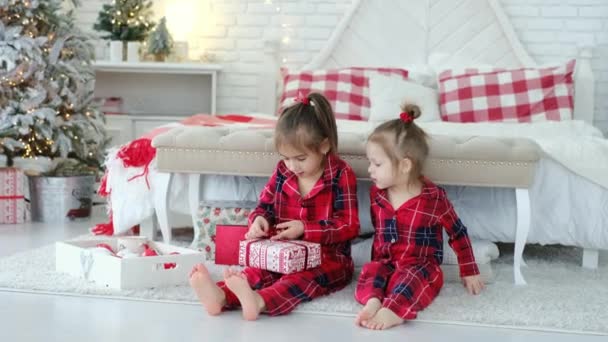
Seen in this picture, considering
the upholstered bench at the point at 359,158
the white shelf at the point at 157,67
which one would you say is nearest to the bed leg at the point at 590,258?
the upholstered bench at the point at 359,158

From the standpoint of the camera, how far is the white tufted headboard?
17.2ft

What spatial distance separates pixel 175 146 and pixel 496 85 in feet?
7.07

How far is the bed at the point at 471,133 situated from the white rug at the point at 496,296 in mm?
207

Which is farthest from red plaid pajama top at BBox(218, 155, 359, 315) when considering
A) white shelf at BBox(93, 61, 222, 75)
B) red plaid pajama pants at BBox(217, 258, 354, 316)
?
white shelf at BBox(93, 61, 222, 75)

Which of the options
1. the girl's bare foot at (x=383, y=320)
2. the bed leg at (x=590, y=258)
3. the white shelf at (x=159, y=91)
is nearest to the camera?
the girl's bare foot at (x=383, y=320)

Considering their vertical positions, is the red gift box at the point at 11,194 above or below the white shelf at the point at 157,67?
below

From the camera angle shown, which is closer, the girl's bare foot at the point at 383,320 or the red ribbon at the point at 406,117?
the girl's bare foot at the point at 383,320

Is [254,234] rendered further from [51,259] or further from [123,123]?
[123,123]

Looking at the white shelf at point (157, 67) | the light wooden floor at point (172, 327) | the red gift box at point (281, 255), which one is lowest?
the light wooden floor at point (172, 327)

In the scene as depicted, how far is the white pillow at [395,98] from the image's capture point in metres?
4.47

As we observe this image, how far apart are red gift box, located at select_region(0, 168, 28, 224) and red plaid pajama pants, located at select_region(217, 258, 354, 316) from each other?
2.00m

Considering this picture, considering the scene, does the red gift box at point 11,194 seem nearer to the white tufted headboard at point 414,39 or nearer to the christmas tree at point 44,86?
the christmas tree at point 44,86

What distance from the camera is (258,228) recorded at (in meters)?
2.62

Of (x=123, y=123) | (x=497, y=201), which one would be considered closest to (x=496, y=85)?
(x=497, y=201)
